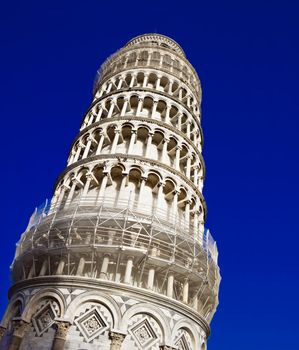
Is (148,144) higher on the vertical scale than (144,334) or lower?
higher

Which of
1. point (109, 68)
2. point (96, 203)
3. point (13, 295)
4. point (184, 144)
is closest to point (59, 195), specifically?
point (96, 203)

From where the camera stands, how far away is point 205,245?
72.6ft

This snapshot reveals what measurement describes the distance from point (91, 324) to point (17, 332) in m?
3.52

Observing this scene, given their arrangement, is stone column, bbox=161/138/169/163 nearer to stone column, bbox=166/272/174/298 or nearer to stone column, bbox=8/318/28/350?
stone column, bbox=166/272/174/298

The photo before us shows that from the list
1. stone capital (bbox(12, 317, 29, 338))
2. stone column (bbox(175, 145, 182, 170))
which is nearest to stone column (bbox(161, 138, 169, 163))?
stone column (bbox(175, 145, 182, 170))

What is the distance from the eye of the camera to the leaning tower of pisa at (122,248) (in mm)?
16875

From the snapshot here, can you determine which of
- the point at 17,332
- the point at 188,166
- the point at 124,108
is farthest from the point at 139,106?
the point at 17,332

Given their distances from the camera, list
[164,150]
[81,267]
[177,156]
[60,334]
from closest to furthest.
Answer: [60,334], [81,267], [164,150], [177,156]

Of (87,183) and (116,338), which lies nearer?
(116,338)

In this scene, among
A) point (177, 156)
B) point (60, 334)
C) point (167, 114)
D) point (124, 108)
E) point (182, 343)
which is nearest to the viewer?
point (60, 334)

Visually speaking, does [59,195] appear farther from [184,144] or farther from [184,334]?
[184,334]

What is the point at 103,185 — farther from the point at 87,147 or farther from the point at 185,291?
the point at 185,291

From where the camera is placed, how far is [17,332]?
1694cm

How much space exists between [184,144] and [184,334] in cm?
1349
